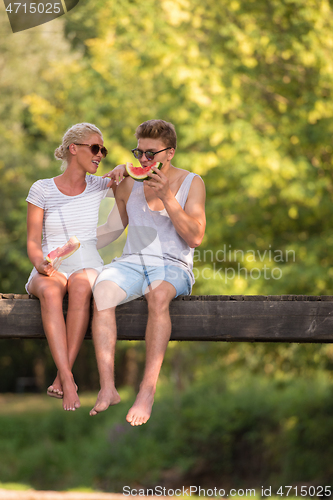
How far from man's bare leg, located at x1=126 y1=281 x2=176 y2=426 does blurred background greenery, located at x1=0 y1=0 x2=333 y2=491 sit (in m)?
0.90

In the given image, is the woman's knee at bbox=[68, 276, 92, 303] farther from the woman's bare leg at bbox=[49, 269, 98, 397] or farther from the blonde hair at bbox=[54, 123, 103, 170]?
the blonde hair at bbox=[54, 123, 103, 170]

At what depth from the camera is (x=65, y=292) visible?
9.90 ft

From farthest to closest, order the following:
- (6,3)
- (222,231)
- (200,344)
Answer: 1. (6,3)
2. (200,344)
3. (222,231)

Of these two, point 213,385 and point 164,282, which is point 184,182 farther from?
point 213,385

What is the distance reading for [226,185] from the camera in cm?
840

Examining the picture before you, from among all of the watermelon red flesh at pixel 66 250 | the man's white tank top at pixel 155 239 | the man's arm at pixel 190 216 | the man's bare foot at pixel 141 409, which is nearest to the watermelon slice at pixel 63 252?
the watermelon red flesh at pixel 66 250

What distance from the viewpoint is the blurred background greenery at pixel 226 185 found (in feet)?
23.1

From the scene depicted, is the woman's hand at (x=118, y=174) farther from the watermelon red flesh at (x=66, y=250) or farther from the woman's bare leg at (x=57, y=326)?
the woman's bare leg at (x=57, y=326)

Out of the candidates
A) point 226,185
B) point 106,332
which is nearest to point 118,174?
point 106,332

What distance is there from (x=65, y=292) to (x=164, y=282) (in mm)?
564

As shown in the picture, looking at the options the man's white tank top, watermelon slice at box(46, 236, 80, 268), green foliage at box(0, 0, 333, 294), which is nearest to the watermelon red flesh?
watermelon slice at box(46, 236, 80, 268)

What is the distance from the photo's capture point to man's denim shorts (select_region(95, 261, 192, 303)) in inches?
118

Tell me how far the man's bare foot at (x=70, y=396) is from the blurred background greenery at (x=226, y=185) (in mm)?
1255

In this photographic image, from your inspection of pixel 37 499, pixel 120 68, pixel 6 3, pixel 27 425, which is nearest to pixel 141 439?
pixel 37 499
